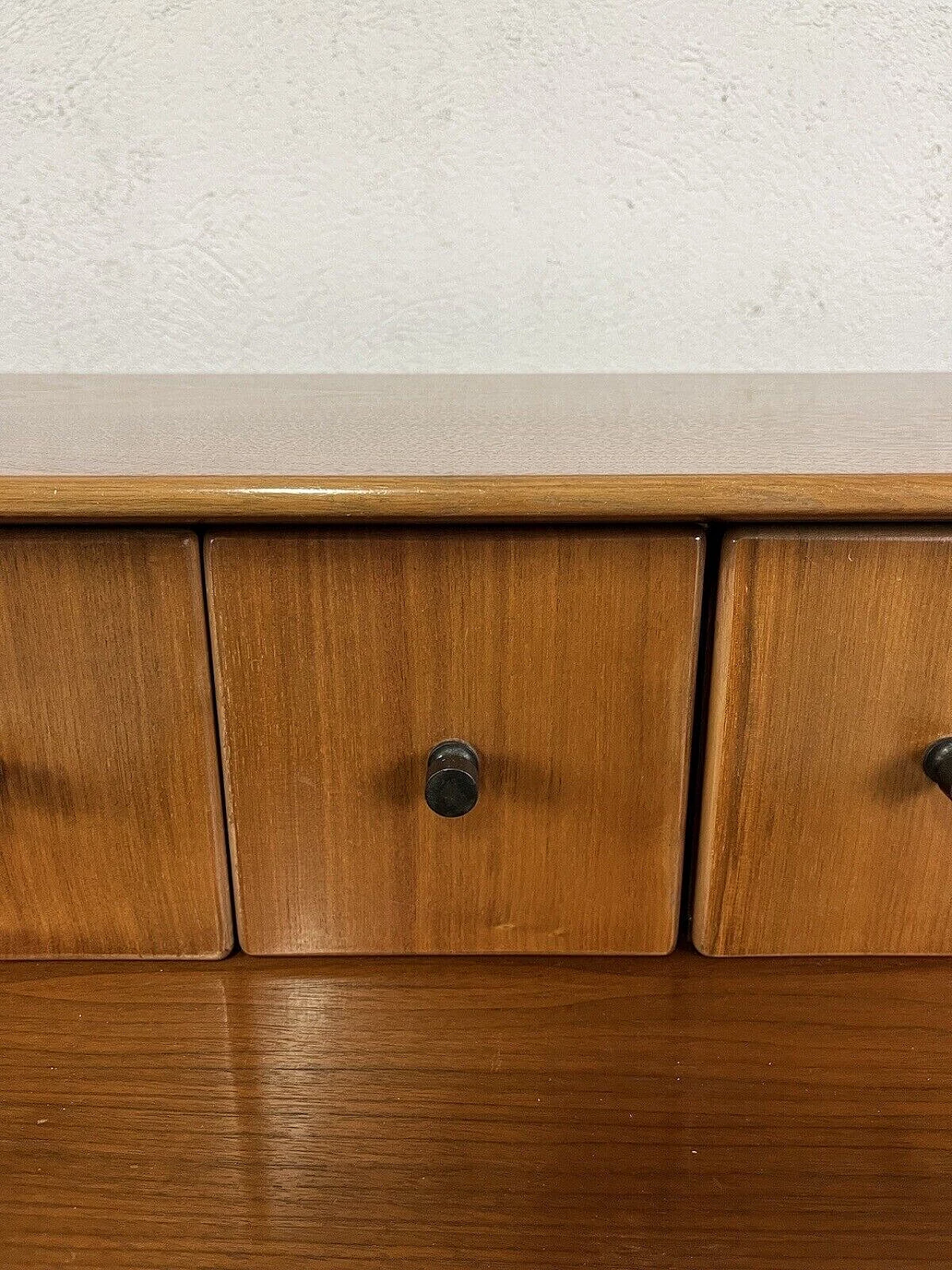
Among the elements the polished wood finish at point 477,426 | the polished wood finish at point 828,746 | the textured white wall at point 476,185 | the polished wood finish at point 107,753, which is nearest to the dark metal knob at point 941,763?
the polished wood finish at point 828,746

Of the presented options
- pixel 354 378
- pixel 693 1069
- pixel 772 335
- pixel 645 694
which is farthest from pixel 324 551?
pixel 772 335

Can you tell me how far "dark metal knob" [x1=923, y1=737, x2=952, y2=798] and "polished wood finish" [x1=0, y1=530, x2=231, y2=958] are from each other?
0.30 metres

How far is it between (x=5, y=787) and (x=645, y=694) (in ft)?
0.90

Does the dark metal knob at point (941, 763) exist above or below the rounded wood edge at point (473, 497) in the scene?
below

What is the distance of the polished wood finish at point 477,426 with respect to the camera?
37cm

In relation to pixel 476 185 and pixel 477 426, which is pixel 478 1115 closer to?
pixel 477 426

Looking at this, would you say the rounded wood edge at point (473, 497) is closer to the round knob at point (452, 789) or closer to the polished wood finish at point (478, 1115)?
the round knob at point (452, 789)

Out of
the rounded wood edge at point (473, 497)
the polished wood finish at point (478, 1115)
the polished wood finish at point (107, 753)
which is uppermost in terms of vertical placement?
the rounded wood edge at point (473, 497)

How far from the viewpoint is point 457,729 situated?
1.27 feet

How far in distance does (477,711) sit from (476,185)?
2.10 ft

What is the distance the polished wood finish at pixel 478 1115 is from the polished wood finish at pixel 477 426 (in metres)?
0.22

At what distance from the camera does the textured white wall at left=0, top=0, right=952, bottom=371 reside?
820mm

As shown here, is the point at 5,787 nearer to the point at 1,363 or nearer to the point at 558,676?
the point at 558,676

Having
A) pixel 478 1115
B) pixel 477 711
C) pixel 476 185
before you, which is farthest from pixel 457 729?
pixel 476 185
